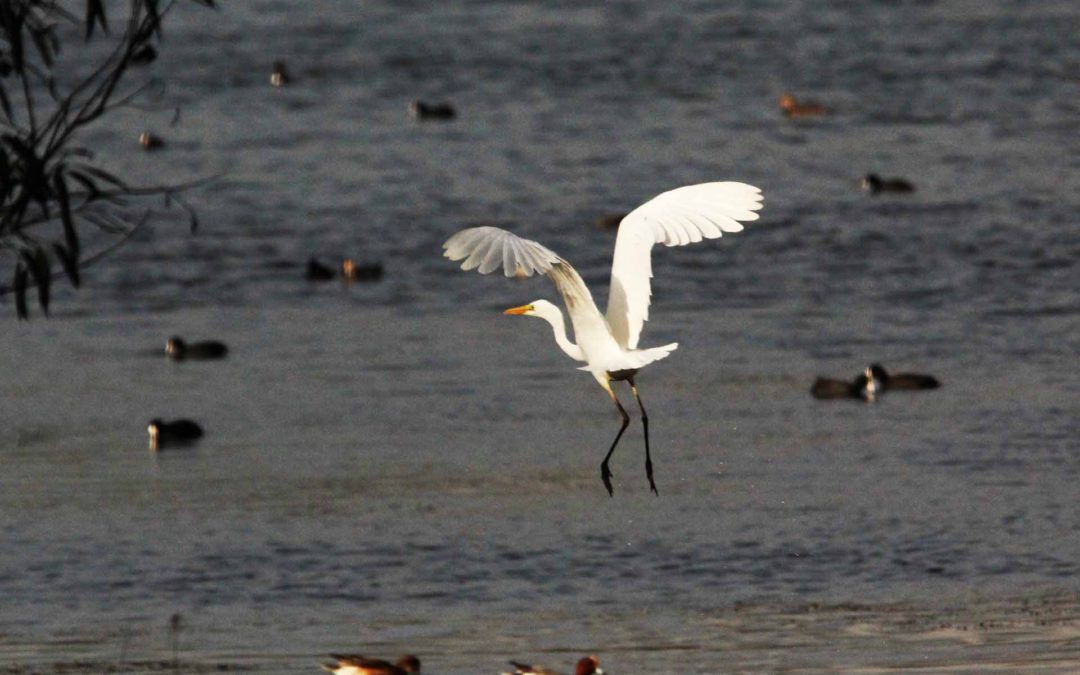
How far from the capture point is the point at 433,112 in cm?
2795

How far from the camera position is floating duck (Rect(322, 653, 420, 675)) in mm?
9867

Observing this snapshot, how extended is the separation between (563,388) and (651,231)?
21.3 ft

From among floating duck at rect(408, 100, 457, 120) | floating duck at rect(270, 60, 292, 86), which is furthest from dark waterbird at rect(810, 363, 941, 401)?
floating duck at rect(270, 60, 292, 86)

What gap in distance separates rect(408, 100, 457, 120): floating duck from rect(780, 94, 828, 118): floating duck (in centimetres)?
377

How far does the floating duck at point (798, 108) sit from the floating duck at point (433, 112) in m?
3.77

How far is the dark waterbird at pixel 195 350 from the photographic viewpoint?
58.6 ft

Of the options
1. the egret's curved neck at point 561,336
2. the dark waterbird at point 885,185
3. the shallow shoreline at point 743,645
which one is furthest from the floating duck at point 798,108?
the egret's curved neck at point 561,336

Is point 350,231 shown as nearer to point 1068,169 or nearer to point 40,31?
point 1068,169

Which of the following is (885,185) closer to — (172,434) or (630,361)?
(172,434)

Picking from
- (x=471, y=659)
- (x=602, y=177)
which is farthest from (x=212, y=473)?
(x=602, y=177)

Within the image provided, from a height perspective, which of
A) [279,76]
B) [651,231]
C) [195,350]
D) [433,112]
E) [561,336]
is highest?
[279,76]

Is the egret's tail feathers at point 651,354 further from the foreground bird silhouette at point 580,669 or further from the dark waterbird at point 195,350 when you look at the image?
the dark waterbird at point 195,350

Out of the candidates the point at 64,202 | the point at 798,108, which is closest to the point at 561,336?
the point at 64,202

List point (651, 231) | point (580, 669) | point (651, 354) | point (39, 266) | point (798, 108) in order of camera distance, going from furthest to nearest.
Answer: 1. point (798, 108)
2. point (651, 231)
3. point (580, 669)
4. point (651, 354)
5. point (39, 266)
